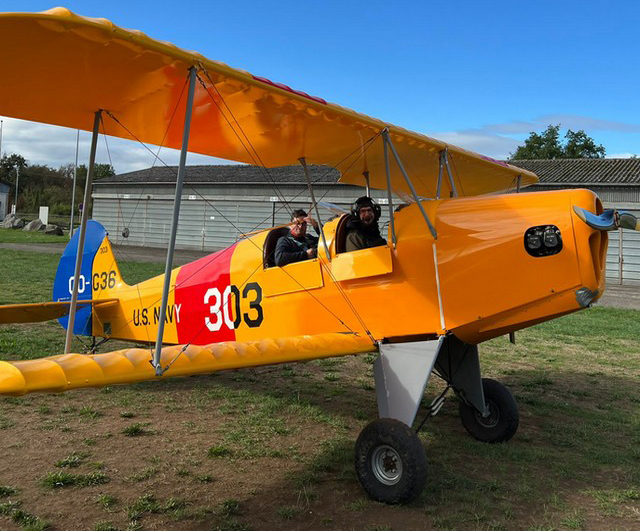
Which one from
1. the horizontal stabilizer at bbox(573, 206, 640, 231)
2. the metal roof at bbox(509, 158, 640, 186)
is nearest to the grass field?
the horizontal stabilizer at bbox(573, 206, 640, 231)

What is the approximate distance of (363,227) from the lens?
Result: 4.77 m

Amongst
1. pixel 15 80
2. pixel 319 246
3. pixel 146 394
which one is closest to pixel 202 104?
pixel 15 80

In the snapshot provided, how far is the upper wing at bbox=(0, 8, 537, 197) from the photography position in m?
2.95

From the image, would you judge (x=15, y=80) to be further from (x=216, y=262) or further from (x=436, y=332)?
(x=436, y=332)

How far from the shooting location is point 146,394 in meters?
5.86

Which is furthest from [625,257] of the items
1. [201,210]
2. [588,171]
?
[201,210]

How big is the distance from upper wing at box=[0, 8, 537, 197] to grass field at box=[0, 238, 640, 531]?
259cm

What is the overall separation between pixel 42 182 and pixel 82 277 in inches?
3599

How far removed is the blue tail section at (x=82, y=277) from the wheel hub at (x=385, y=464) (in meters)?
4.44

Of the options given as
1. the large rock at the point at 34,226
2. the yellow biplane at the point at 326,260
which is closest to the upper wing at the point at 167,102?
the yellow biplane at the point at 326,260

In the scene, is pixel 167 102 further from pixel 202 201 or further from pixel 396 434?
pixel 202 201

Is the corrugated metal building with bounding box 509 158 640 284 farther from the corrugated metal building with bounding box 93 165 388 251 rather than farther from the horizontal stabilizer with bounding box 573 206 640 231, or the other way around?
the horizontal stabilizer with bounding box 573 206 640 231

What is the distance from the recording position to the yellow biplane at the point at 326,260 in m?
3.16

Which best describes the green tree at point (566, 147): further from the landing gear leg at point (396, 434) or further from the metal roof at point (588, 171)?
the landing gear leg at point (396, 434)
